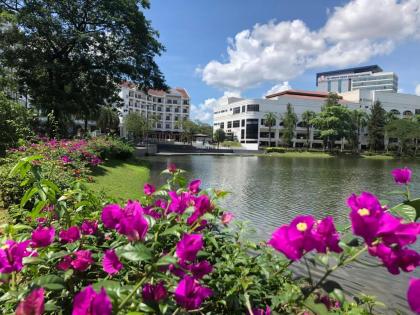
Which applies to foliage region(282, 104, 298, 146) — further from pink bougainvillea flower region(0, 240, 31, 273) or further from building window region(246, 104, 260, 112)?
pink bougainvillea flower region(0, 240, 31, 273)

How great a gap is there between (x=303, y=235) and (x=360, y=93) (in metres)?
88.3

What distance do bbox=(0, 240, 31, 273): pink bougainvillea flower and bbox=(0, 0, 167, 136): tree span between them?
67.2 feet

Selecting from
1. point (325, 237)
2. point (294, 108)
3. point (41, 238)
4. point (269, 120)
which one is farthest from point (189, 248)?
point (294, 108)

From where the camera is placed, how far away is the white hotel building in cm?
7650

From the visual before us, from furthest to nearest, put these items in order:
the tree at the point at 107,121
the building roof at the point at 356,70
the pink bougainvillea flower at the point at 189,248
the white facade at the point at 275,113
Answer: the building roof at the point at 356,70, the white facade at the point at 275,113, the tree at the point at 107,121, the pink bougainvillea flower at the point at 189,248

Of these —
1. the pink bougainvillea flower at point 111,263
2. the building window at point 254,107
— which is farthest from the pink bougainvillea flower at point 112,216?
the building window at point 254,107

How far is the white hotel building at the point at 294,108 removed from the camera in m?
76.5

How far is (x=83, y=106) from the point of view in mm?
21891

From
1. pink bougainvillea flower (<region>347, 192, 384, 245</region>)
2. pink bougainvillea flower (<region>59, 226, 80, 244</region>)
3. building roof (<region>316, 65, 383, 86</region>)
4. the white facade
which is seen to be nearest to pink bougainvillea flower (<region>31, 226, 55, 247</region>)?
pink bougainvillea flower (<region>59, 226, 80, 244</region>)

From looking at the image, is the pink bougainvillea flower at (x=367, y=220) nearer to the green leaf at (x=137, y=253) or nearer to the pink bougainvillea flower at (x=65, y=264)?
the green leaf at (x=137, y=253)

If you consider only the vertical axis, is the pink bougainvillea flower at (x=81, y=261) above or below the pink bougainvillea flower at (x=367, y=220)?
below

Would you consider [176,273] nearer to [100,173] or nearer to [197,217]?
[197,217]

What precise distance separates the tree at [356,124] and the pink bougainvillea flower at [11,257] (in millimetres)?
71905

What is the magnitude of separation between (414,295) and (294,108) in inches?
3151
